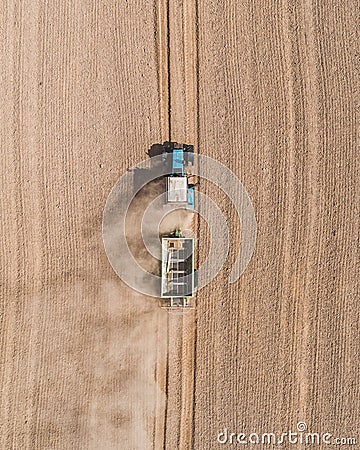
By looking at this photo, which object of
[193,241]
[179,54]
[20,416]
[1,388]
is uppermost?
[179,54]

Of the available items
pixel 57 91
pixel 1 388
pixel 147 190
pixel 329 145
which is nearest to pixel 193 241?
pixel 147 190

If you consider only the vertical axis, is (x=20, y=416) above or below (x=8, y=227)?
below

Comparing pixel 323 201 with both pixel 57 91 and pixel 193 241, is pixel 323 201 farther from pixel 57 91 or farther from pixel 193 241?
pixel 57 91

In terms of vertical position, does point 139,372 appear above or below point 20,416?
above

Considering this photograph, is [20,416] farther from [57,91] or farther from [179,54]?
[179,54]

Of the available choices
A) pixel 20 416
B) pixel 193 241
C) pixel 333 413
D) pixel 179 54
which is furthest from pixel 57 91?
pixel 333 413

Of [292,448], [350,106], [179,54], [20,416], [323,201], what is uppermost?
[179,54]
